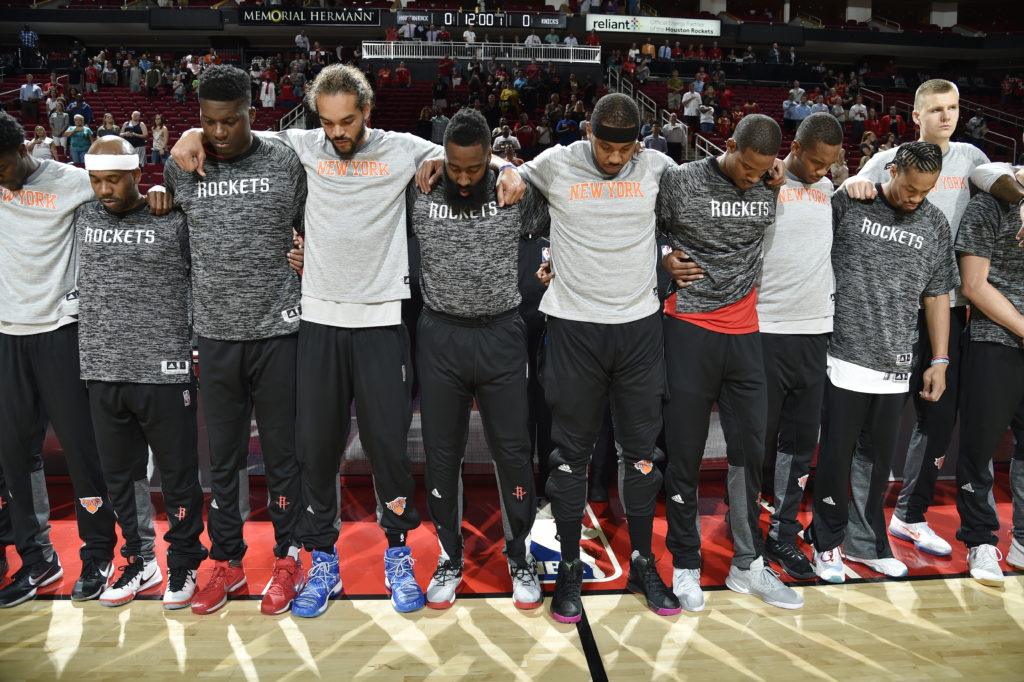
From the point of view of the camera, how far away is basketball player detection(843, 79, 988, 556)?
11.1 ft

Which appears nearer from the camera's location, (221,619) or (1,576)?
(221,619)

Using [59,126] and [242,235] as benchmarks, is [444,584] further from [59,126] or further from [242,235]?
[59,126]

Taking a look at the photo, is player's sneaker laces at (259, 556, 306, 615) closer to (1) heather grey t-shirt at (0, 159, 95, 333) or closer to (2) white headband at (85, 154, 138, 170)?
(1) heather grey t-shirt at (0, 159, 95, 333)

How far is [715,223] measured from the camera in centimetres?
287

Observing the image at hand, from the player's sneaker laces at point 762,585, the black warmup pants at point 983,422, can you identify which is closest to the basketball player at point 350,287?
the player's sneaker laces at point 762,585

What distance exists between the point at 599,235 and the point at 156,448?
1.98 meters

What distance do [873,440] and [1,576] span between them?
3.84 metres

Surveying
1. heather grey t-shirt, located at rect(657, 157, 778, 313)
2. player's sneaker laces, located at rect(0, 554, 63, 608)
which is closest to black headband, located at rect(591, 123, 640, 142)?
heather grey t-shirt, located at rect(657, 157, 778, 313)

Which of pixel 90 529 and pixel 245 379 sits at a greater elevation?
pixel 245 379

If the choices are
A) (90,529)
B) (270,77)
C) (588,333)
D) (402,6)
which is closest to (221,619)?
(90,529)

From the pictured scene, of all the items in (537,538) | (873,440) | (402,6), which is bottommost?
(537,538)

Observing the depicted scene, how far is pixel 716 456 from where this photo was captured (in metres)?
4.28

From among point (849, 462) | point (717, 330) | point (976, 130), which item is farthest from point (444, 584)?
point (976, 130)

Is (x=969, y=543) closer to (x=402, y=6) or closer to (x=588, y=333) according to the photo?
(x=588, y=333)
